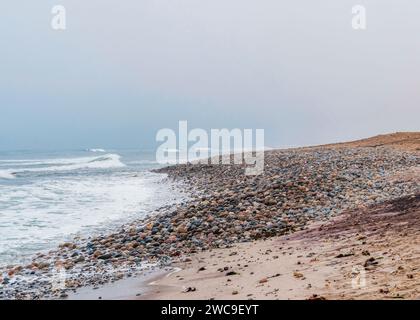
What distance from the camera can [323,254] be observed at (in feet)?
28.3

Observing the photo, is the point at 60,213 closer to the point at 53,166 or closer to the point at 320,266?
the point at 320,266

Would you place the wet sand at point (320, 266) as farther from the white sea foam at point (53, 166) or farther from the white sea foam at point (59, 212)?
the white sea foam at point (53, 166)

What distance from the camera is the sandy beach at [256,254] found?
22.5 ft

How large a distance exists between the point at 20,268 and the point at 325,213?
29.4 ft

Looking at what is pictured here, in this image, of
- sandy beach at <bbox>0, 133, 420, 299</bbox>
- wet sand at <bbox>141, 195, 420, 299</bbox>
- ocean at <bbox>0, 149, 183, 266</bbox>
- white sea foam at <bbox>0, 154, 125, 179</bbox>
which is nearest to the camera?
wet sand at <bbox>141, 195, 420, 299</bbox>

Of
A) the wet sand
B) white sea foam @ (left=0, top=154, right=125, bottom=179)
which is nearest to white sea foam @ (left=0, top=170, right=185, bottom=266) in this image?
the wet sand

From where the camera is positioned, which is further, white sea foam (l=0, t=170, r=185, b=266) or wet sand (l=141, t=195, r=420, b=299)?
white sea foam (l=0, t=170, r=185, b=266)

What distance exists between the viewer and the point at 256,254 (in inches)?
391

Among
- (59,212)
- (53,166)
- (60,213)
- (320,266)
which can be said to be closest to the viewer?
(320,266)

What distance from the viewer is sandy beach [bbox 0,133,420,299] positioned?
6852mm

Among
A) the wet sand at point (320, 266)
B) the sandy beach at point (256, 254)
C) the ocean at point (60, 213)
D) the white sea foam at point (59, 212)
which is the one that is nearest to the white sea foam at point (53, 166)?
the white sea foam at point (59, 212)

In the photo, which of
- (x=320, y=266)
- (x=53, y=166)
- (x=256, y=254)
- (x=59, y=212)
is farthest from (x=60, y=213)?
(x=53, y=166)

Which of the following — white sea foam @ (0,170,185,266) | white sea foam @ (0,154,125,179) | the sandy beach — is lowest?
white sea foam @ (0,154,125,179)

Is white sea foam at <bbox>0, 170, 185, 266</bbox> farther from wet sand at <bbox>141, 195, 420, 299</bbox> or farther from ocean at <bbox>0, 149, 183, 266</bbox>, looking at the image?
wet sand at <bbox>141, 195, 420, 299</bbox>
